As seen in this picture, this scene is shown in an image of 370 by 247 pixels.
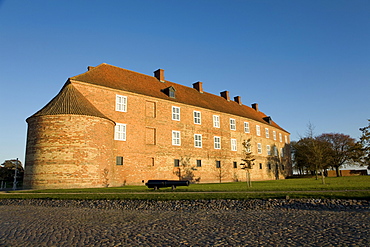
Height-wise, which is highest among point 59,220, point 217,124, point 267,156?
point 217,124

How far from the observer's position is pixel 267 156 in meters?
43.8

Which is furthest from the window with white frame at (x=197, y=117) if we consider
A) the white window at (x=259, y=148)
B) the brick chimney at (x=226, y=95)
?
A: the white window at (x=259, y=148)

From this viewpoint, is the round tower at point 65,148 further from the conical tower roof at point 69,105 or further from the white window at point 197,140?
the white window at point 197,140

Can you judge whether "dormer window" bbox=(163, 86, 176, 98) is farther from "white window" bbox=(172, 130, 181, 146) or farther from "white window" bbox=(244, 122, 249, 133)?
"white window" bbox=(244, 122, 249, 133)

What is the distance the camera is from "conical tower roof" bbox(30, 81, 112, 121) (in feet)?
72.0

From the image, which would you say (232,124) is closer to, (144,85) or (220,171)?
(220,171)

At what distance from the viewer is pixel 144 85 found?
30.7 metres

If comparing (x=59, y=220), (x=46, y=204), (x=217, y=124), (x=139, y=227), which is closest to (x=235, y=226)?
(x=139, y=227)

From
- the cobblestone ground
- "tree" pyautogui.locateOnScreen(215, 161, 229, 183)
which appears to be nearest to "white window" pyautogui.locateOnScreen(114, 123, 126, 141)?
"tree" pyautogui.locateOnScreen(215, 161, 229, 183)

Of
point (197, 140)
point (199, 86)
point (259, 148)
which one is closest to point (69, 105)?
point (197, 140)

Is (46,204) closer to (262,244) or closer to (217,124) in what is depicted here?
(262,244)

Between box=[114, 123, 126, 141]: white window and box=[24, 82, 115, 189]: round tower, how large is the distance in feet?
9.40

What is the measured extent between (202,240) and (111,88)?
22335mm

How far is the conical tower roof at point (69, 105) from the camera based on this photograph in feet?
72.0
